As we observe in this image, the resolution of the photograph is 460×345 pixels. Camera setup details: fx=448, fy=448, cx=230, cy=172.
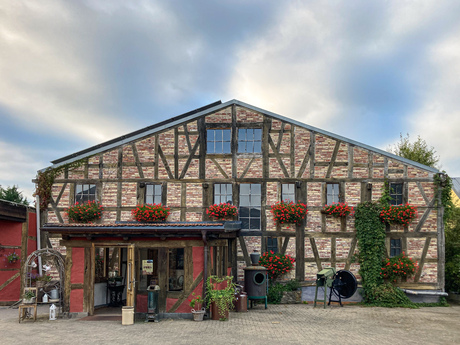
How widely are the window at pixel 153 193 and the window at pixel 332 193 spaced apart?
6.47 m

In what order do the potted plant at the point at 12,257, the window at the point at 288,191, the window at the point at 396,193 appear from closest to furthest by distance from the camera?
the potted plant at the point at 12,257 → the window at the point at 396,193 → the window at the point at 288,191

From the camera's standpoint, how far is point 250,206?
17.2m

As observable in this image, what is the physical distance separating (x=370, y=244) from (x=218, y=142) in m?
6.88

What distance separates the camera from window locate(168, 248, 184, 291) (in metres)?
12.8

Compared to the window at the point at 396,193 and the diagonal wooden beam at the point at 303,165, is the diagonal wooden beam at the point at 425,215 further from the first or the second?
the diagonal wooden beam at the point at 303,165

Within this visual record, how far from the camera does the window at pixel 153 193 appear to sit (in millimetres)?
17297

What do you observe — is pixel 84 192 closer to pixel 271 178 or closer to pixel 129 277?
pixel 129 277

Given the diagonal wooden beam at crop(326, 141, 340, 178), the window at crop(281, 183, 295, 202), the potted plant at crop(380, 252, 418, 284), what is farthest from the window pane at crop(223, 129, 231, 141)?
the potted plant at crop(380, 252, 418, 284)

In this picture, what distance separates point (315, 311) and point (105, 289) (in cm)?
690

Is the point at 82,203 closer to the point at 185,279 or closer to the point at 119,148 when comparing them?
the point at 119,148

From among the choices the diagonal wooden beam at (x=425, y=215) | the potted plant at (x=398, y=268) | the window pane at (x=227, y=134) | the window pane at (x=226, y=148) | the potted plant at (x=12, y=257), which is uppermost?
the window pane at (x=227, y=134)

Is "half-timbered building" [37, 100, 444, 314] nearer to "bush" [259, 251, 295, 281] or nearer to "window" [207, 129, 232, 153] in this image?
"window" [207, 129, 232, 153]

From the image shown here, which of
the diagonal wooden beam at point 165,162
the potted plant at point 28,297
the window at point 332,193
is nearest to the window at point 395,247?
the window at point 332,193

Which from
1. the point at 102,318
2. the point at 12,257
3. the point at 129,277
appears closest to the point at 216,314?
the point at 129,277
